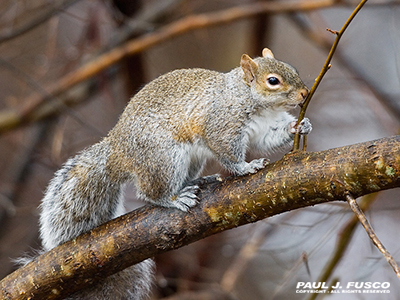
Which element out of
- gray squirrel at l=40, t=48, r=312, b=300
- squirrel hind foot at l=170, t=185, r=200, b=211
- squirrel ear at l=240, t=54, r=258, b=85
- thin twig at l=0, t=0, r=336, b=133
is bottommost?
squirrel hind foot at l=170, t=185, r=200, b=211

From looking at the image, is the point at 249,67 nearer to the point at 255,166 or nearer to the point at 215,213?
the point at 255,166

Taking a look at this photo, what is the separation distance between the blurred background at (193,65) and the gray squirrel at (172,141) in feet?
2.23

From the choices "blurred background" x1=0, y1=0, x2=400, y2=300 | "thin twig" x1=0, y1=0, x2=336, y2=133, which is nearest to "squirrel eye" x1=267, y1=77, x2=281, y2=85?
"blurred background" x1=0, y1=0, x2=400, y2=300

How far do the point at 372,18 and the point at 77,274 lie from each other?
413 centimetres

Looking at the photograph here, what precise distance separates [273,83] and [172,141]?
509mm

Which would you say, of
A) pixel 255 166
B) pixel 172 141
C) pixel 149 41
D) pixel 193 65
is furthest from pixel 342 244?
pixel 193 65

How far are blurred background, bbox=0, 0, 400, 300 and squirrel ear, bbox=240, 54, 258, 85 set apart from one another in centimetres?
69

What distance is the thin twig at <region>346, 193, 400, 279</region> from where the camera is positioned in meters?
1.16

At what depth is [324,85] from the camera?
3.59m

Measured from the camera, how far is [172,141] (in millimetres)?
2145

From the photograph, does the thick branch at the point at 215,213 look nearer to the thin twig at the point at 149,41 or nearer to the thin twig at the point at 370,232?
the thin twig at the point at 370,232

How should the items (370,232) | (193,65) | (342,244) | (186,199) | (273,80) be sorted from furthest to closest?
(193,65)
(342,244)
(273,80)
(186,199)
(370,232)

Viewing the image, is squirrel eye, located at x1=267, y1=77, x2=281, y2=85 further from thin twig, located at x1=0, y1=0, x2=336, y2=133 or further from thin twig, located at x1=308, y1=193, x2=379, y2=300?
thin twig, located at x1=0, y1=0, x2=336, y2=133

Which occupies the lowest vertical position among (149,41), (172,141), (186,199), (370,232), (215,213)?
(370,232)
